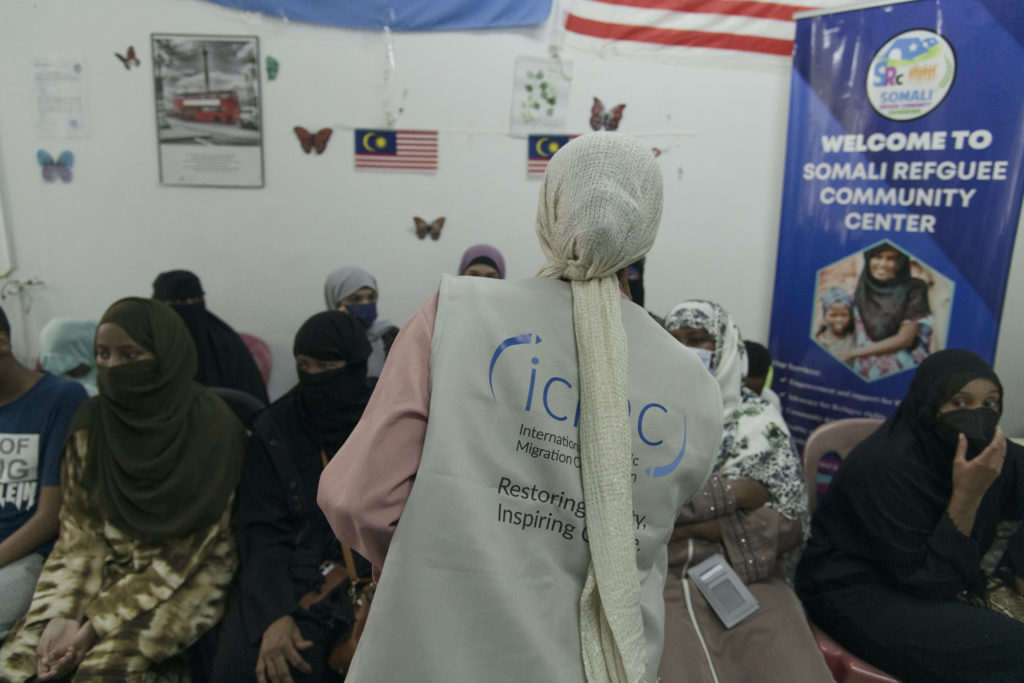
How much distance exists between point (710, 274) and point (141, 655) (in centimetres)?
275

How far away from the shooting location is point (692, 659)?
1.53 metres

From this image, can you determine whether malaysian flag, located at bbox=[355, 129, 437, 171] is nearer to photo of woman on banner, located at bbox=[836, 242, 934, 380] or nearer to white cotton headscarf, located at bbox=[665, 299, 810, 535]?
white cotton headscarf, located at bbox=[665, 299, 810, 535]

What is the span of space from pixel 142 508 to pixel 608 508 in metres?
1.53

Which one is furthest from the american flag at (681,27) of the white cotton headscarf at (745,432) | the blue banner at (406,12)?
the white cotton headscarf at (745,432)

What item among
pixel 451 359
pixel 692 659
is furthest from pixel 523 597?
pixel 692 659

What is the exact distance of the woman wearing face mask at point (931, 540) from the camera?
5.16 ft

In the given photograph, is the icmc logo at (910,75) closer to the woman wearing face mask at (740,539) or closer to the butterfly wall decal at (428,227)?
the woman wearing face mask at (740,539)

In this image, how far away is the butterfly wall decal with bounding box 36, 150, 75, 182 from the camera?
2.97 metres

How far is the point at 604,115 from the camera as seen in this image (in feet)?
9.75

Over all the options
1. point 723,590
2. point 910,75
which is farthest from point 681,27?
point 723,590

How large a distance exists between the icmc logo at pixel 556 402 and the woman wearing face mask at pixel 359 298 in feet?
6.59

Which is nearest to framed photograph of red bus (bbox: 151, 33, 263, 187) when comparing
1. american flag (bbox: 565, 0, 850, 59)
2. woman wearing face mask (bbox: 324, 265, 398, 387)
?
woman wearing face mask (bbox: 324, 265, 398, 387)

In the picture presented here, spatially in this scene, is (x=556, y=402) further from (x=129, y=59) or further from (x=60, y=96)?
→ (x=60, y=96)

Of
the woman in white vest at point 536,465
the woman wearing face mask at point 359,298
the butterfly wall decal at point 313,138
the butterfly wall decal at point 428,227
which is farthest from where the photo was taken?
the butterfly wall decal at point 428,227
